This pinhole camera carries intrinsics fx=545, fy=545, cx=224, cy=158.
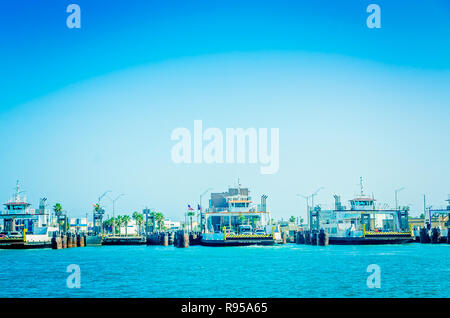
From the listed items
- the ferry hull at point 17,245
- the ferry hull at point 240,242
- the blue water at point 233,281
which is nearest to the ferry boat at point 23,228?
the ferry hull at point 17,245

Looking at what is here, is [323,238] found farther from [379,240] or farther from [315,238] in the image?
[379,240]

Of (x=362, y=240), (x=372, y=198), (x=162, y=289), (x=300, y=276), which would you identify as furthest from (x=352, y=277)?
(x=372, y=198)

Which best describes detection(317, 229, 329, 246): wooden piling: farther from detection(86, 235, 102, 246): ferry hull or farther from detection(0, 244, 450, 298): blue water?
detection(0, 244, 450, 298): blue water

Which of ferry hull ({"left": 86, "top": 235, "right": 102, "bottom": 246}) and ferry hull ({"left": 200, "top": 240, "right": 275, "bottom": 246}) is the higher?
ferry hull ({"left": 200, "top": 240, "right": 275, "bottom": 246})

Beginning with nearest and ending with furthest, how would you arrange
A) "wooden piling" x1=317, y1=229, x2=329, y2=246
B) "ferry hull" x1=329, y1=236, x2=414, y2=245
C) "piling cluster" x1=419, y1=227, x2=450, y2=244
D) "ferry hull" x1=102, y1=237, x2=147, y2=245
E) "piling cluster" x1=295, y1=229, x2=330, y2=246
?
"ferry hull" x1=329, y1=236, x2=414, y2=245, "wooden piling" x1=317, y1=229, x2=329, y2=246, "piling cluster" x1=295, y1=229, x2=330, y2=246, "piling cluster" x1=419, y1=227, x2=450, y2=244, "ferry hull" x1=102, y1=237, x2=147, y2=245

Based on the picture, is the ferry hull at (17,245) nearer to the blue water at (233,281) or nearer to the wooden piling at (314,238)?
the blue water at (233,281)

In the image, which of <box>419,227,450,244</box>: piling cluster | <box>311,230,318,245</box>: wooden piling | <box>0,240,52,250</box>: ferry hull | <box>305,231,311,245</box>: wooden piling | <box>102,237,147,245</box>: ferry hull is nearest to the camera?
<box>0,240,52,250</box>: ferry hull

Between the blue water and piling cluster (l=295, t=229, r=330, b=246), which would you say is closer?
the blue water

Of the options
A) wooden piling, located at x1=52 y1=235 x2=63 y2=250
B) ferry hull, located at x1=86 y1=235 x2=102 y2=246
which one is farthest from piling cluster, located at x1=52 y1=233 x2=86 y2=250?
ferry hull, located at x1=86 y1=235 x2=102 y2=246

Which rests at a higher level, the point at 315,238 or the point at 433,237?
the point at 315,238

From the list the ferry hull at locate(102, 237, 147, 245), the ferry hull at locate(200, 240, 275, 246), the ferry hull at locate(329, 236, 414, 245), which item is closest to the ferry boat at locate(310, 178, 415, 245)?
the ferry hull at locate(329, 236, 414, 245)

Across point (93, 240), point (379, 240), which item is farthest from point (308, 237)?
point (93, 240)

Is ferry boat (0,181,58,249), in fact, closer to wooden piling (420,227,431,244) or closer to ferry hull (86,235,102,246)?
ferry hull (86,235,102,246)
